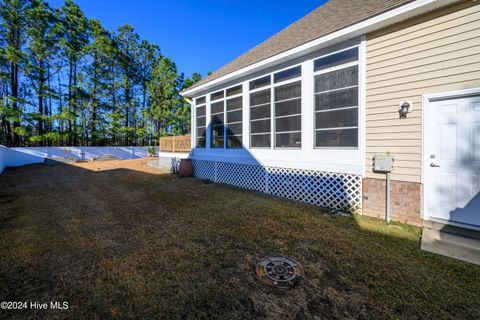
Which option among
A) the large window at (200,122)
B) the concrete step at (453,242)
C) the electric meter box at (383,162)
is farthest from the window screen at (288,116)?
the large window at (200,122)

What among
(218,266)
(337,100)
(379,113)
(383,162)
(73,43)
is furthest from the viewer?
(73,43)

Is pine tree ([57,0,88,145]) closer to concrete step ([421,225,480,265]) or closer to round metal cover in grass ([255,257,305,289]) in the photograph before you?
round metal cover in grass ([255,257,305,289])

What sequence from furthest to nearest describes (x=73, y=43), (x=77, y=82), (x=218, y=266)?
1. (x=77, y=82)
2. (x=73, y=43)
3. (x=218, y=266)

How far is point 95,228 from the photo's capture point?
360 centimetres

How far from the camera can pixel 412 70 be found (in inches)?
144

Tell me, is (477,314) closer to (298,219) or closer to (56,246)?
(298,219)

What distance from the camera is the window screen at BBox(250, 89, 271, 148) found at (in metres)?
6.01

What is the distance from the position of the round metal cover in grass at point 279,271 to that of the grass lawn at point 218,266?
4.1 inches

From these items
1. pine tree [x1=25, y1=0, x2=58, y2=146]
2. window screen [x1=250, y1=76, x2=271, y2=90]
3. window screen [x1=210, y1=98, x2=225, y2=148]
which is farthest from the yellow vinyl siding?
pine tree [x1=25, y1=0, x2=58, y2=146]

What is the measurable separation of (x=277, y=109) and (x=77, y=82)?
21.5 m

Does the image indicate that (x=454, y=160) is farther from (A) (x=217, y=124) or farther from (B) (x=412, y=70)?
(A) (x=217, y=124)

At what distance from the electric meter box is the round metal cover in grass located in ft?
9.11

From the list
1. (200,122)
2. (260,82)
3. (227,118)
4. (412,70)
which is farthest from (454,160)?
(200,122)

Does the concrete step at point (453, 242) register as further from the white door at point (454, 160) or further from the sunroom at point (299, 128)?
the sunroom at point (299, 128)
